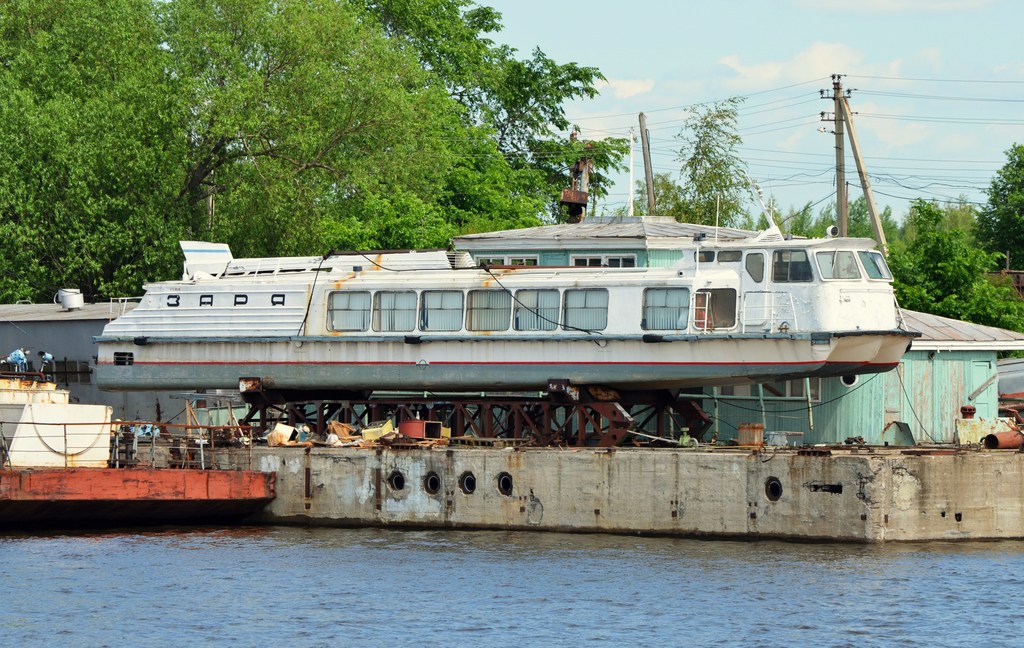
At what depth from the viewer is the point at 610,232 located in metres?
42.2

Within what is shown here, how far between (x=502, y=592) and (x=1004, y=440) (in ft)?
41.6

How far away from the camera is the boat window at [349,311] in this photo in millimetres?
39969

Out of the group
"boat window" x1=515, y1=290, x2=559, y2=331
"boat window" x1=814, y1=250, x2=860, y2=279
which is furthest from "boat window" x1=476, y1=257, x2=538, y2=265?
"boat window" x1=814, y1=250, x2=860, y2=279

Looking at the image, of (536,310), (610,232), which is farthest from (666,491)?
(610,232)

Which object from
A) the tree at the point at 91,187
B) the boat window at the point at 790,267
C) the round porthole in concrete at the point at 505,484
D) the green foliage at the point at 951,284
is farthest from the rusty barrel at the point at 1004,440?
the tree at the point at 91,187

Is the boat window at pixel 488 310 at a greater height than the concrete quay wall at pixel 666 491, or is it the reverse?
the boat window at pixel 488 310

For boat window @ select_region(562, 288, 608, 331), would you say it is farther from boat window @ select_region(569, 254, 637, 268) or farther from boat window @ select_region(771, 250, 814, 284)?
boat window @ select_region(771, 250, 814, 284)

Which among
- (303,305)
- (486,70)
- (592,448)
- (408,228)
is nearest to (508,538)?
(592,448)

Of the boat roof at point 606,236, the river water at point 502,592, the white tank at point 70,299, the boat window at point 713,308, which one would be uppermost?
the boat roof at point 606,236

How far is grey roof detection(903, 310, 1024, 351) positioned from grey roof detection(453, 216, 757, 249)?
485 cm

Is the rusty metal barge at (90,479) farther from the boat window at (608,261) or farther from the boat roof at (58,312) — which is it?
the boat window at (608,261)

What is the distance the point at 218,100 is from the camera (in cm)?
5384

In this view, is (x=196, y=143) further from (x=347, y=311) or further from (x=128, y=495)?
(x=128, y=495)

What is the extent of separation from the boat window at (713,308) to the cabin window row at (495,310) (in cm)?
4
